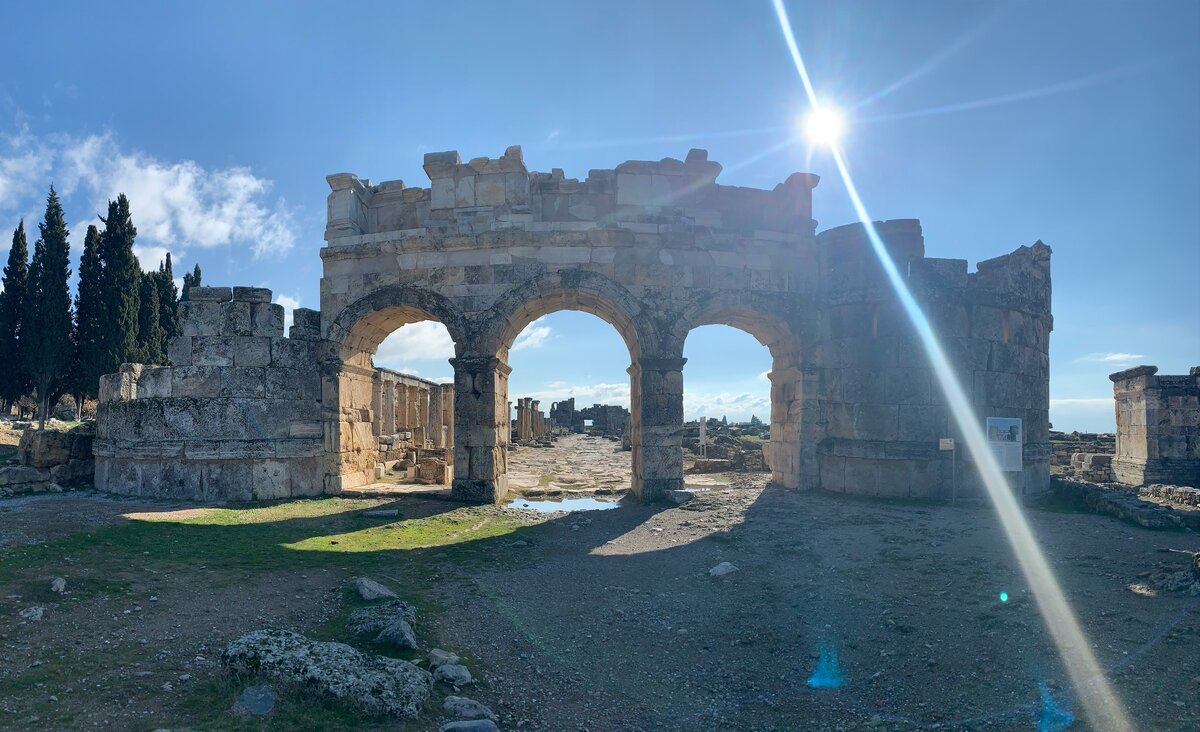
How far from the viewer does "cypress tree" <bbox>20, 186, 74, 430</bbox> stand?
2656 centimetres

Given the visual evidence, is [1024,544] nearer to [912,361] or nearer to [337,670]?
[912,361]

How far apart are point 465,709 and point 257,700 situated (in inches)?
41.4

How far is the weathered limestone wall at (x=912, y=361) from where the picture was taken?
1066cm

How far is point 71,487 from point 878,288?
13.6m

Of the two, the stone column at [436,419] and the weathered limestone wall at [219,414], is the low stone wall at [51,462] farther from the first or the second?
the stone column at [436,419]

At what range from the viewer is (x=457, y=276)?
11.2m

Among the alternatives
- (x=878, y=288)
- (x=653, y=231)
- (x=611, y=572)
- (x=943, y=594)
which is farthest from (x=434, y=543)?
(x=878, y=288)

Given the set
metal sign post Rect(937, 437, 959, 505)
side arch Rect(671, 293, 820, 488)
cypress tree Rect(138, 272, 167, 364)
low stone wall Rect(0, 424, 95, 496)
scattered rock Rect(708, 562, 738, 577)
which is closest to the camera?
scattered rock Rect(708, 562, 738, 577)

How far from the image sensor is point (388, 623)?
15.3 ft

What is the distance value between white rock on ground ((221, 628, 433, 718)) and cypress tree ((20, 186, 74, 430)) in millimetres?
29526

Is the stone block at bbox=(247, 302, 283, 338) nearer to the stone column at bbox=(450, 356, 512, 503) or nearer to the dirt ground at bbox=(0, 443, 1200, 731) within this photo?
the stone column at bbox=(450, 356, 512, 503)

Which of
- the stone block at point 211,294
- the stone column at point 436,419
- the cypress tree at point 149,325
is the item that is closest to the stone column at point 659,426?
the stone block at point 211,294

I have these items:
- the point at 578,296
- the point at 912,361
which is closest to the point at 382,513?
the point at 578,296

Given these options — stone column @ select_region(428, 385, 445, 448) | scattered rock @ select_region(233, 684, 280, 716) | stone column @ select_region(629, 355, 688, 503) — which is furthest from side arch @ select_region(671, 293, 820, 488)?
stone column @ select_region(428, 385, 445, 448)
